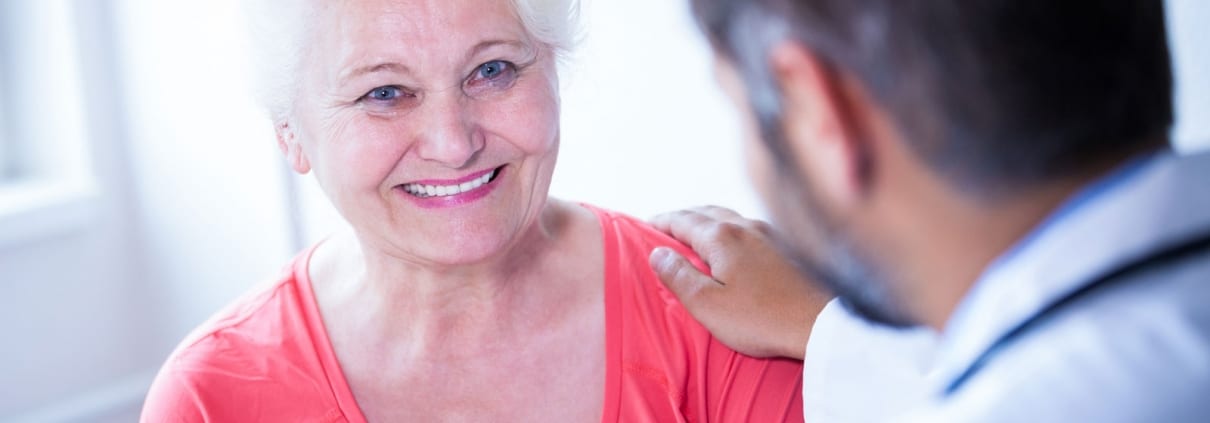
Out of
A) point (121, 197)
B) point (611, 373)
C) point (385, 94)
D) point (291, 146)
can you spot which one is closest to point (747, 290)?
point (611, 373)

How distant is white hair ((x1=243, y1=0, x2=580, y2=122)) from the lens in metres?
1.53

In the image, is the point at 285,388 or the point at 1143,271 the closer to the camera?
the point at 1143,271

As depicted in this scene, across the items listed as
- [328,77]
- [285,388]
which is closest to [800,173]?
[328,77]

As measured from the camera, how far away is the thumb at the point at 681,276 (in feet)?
5.18

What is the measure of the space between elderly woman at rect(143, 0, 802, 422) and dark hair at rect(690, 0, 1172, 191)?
75cm

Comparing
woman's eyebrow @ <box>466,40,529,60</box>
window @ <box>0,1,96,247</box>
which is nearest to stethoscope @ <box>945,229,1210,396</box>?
woman's eyebrow @ <box>466,40,529,60</box>

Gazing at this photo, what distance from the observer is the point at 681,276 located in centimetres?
160

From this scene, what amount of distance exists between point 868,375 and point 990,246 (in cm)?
41

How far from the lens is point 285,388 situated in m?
1.61

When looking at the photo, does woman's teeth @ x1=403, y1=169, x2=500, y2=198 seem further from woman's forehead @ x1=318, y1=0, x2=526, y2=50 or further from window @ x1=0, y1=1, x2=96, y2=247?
window @ x1=0, y1=1, x2=96, y2=247

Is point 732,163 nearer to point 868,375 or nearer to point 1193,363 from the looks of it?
point 868,375

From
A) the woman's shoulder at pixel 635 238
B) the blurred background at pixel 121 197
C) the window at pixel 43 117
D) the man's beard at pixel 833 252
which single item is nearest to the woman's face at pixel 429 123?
the woman's shoulder at pixel 635 238

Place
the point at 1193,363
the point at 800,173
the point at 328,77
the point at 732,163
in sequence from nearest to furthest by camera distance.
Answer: the point at 1193,363
the point at 800,173
the point at 328,77
the point at 732,163

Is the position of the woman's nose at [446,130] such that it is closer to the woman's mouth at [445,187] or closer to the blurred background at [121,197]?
the woman's mouth at [445,187]
